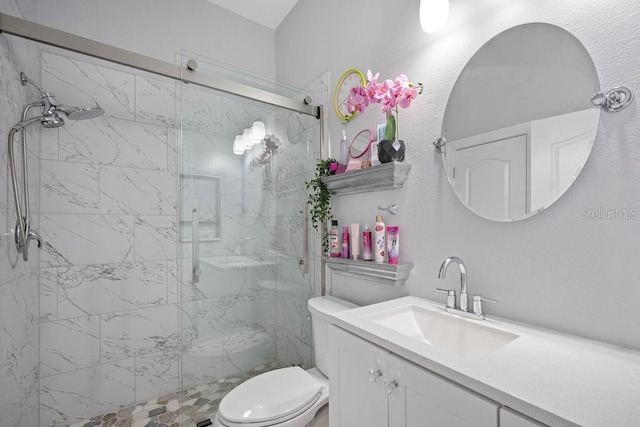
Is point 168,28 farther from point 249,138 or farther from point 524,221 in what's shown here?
point 524,221

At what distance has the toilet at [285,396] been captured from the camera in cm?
122

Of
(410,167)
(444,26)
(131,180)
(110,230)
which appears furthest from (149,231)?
(444,26)

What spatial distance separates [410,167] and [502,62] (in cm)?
51

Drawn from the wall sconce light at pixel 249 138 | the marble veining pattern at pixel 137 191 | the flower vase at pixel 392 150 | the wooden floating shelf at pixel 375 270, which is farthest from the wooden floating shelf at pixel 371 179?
the marble veining pattern at pixel 137 191

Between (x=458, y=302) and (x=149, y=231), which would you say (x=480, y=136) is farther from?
(x=149, y=231)

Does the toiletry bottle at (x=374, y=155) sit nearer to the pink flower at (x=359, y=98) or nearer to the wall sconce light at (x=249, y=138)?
the pink flower at (x=359, y=98)

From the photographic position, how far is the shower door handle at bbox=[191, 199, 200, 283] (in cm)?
156

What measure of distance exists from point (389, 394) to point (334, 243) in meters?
0.94

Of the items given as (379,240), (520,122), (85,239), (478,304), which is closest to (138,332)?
(85,239)

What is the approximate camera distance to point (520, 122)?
1.00 m

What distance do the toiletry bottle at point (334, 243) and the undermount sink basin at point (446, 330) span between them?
1.93 feet

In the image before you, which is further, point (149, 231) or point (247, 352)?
point (149, 231)

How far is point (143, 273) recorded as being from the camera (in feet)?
6.58

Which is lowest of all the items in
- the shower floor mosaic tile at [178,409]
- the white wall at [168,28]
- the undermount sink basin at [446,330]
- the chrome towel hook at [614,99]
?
the shower floor mosaic tile at [178,409]
